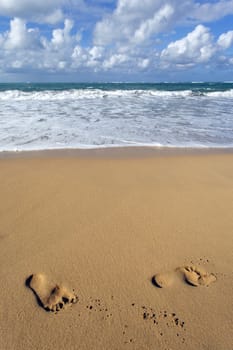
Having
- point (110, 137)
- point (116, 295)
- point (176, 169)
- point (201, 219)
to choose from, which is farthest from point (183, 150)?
point (116, 295)

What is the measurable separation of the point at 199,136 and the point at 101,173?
4080 millimetres

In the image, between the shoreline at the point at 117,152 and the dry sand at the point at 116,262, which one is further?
the shoreline at the point at 117,152

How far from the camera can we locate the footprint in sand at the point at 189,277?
2086 mm

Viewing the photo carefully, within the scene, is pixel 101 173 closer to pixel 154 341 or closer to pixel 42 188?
pixel 42 188

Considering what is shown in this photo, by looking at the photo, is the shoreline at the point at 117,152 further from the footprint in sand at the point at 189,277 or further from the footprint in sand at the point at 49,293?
the footprint in sand at the point at 49,293

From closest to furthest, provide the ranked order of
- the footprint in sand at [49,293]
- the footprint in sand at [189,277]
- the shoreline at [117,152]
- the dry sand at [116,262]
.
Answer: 1. the dry sand at [116,262]
2. the footprint in sand at [49,293]
3. the footprint in sand at [189,277]
4. the shoreline at [117,152]

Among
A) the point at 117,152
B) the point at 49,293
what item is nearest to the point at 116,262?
the point at 49,293

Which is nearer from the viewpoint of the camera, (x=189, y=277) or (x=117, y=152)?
(x=189, y=277)

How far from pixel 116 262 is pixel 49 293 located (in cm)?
62

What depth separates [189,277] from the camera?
2141 mm

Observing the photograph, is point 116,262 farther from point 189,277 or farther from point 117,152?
point 117,152

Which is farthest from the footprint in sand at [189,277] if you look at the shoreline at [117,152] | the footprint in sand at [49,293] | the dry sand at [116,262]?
the shoreline at [117,152]

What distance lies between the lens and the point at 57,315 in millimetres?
1793

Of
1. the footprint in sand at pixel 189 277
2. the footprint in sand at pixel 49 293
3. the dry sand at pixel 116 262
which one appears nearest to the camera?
the dry sand at pixel 116 262
